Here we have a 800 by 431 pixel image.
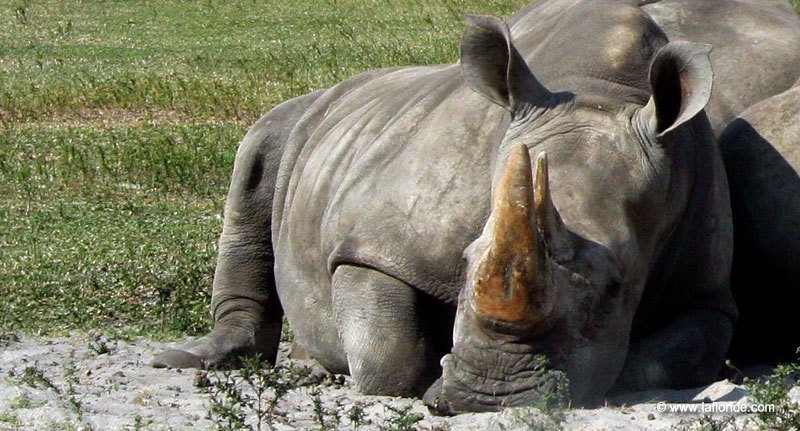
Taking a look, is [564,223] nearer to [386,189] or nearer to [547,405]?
[547,405]

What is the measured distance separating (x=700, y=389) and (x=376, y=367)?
1.19m

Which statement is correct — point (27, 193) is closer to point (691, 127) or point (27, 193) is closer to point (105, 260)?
point (105, 260)

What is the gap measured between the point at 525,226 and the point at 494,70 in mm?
963

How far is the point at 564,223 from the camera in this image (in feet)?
17.8

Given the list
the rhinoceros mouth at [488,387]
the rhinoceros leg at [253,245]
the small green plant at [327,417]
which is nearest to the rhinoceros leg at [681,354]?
the rhinoceros mouth at [488,387]

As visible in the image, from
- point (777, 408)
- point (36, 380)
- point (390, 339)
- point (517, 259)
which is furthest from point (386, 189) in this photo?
point (777, 408)

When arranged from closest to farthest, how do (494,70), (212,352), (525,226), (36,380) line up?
(525,226), (494,70), (36,380), (212,352)

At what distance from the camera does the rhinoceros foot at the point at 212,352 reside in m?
7.28

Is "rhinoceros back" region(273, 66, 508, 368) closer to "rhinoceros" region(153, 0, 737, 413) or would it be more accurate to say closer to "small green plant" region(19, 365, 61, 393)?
"rhinoceros" region(153, 0, 737, 413)

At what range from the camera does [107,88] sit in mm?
17688

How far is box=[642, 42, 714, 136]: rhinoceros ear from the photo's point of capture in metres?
5.64

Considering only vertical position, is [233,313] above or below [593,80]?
below

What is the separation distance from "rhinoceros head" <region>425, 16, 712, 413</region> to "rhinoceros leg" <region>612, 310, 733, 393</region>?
1.32 feet

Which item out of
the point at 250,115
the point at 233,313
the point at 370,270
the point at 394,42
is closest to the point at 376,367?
the point at 370,270
